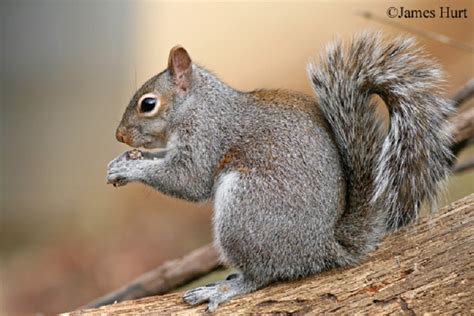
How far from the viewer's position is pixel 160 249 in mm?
4367

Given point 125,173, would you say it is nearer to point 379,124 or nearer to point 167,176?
point 167,176

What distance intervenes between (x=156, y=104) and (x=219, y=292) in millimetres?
619

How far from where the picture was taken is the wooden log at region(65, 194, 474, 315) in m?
2.04

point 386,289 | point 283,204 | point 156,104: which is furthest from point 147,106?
point 386,289

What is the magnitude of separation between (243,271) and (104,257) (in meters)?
2.31

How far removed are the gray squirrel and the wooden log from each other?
4 centimetres

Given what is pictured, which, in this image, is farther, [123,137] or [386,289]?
[123,137]

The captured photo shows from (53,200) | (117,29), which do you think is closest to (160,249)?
(53,200)

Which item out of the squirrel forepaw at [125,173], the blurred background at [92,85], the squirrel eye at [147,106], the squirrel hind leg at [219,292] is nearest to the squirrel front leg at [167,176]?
the squirrel forepaw at [125,173]

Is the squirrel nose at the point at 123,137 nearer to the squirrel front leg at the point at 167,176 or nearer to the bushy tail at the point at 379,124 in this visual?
the squirrel front leg at the point at 167,176

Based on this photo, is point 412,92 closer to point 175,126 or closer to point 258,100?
point 258,100

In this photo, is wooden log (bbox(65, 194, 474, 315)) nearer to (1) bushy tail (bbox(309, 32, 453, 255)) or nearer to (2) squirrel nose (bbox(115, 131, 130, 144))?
(1) bushy tail (bbox(309, 32, 453, 255))

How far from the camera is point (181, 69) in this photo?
232 centimetres

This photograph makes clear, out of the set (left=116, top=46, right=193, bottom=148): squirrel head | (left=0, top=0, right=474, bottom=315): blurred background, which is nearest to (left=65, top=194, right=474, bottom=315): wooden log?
(left=116, top=46, right=193, bottom=148): squirrel head
